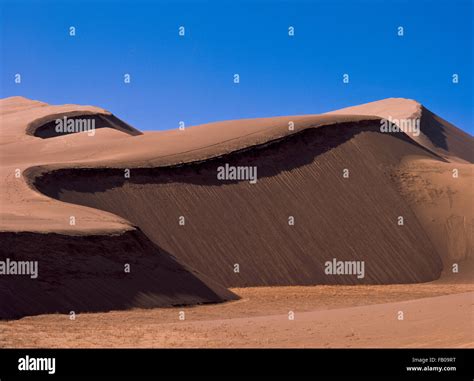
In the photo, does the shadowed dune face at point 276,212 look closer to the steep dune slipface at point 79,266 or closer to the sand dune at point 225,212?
the sand dune at point 225,212

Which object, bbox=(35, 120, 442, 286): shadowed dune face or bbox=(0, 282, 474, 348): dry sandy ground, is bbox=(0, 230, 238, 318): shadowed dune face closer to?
bbox=(0, 282, 474, 348): dry sandy ground

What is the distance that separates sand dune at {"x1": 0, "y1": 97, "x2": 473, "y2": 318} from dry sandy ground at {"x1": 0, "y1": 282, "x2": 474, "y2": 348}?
1.85m

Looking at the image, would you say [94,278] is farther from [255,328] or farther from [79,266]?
[255,328]

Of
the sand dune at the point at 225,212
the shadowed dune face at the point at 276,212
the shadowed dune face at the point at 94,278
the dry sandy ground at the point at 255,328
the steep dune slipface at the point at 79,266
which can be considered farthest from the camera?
the shadowed dune face at the point at 276,212

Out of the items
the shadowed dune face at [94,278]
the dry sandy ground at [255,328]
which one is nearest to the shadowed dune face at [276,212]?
the shadowed dune face at [94,278]

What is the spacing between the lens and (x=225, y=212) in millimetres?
38906

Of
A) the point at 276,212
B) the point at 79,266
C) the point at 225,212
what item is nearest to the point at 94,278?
the point at 79,266

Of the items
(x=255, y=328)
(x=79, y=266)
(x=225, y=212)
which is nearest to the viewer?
(x=255, y=328)

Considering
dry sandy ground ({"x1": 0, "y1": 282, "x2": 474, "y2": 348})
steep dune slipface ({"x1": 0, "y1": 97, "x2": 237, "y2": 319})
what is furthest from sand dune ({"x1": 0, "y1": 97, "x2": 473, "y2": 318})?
dry sandy ground ({"x1": 0, "y1": 282, "x2": 474, "y2": 348})

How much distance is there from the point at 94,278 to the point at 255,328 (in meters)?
8.16

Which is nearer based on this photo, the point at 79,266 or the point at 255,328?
the point at 255,328

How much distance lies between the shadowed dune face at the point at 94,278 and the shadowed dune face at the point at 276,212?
6.09 metres

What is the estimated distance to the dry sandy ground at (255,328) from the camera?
16.2 m

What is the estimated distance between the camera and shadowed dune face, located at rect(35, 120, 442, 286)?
3622cm
